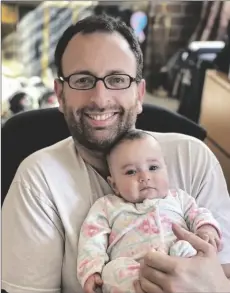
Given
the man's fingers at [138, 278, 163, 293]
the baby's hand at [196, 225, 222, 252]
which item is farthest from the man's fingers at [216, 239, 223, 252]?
the man's fingers at [138, 278, 163, 293]

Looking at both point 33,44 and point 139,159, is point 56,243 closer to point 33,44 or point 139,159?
point 139,159

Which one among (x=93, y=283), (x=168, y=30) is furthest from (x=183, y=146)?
(x=168, y=30)

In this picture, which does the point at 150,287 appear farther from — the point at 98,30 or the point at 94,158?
the point at 98,30

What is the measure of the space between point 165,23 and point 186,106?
1.88 metres

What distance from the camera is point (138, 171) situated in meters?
1.36

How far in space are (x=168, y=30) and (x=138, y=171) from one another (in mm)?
3696

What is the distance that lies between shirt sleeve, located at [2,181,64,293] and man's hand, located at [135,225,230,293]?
242mm

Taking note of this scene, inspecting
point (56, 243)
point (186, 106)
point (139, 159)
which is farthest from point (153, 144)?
point (186, 106)

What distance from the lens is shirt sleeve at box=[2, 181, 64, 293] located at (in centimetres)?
129

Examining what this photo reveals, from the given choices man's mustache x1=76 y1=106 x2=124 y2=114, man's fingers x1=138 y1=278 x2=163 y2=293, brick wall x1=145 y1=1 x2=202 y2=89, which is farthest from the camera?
brick wall x1=145 y1=1 x2=202 y2=89

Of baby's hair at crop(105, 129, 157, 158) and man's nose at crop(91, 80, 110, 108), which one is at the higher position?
man's nose at crop(91, 80, 110, 108)

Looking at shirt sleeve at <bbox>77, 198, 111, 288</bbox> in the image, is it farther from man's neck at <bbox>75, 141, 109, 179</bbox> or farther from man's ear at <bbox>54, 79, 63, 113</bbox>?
man's ear at <bbox>54, 79, 63, 113</bbox>

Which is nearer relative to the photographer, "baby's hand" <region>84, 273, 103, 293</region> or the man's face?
"baby's hand" <region>84, 273, 103, 293</region>

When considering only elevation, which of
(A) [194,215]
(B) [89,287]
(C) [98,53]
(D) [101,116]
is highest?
(C) [98,53]
